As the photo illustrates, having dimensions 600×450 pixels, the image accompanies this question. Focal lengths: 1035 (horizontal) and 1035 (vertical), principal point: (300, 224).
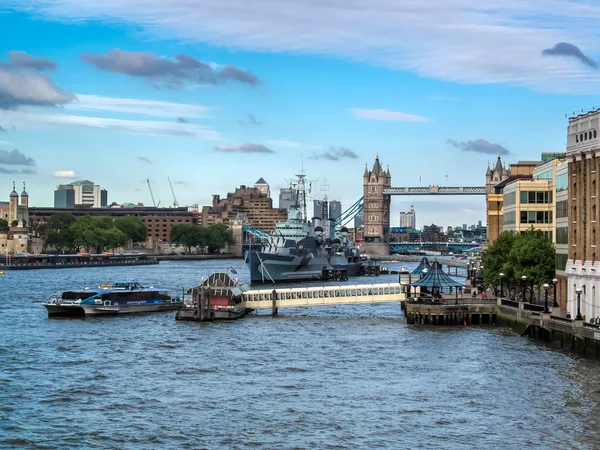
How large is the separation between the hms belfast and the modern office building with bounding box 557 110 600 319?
7457cm

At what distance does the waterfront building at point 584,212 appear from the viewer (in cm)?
5400

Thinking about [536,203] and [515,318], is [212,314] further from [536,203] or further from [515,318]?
[536,203]

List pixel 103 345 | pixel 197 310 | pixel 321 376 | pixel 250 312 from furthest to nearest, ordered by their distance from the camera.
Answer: pixel 250 312, pixel 197 310, pixel 103 345, pixel 321 376

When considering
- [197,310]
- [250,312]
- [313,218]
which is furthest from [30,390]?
[313,218]

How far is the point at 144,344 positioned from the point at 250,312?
63.1ft

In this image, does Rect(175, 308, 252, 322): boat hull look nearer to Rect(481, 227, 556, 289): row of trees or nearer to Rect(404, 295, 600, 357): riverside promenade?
Rect(404, 295, 600, 357): riverside promenade

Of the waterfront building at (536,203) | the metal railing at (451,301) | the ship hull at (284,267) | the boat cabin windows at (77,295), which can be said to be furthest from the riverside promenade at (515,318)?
the ship hull at (284,267)

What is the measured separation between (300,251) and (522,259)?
74.0m

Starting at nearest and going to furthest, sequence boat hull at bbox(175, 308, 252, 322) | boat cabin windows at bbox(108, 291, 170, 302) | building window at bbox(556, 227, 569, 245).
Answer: building window at bbox(556, 227, 569, 245) → boat hull at bbox(175, 308, 252, 322) → boat cabin windows at bbox(108, 291, 170, 302)

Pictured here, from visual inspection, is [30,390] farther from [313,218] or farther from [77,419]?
[313,218]

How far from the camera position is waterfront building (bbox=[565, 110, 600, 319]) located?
177 feet

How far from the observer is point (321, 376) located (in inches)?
1859

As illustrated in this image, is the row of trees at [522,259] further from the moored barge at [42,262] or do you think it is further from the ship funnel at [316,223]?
the moored barge at [42,262]

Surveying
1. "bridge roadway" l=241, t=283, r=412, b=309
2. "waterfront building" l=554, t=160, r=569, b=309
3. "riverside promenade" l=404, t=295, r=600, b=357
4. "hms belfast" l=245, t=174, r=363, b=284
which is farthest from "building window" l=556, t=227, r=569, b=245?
"hms belfast" l=245, t=174, r=363, b=284
